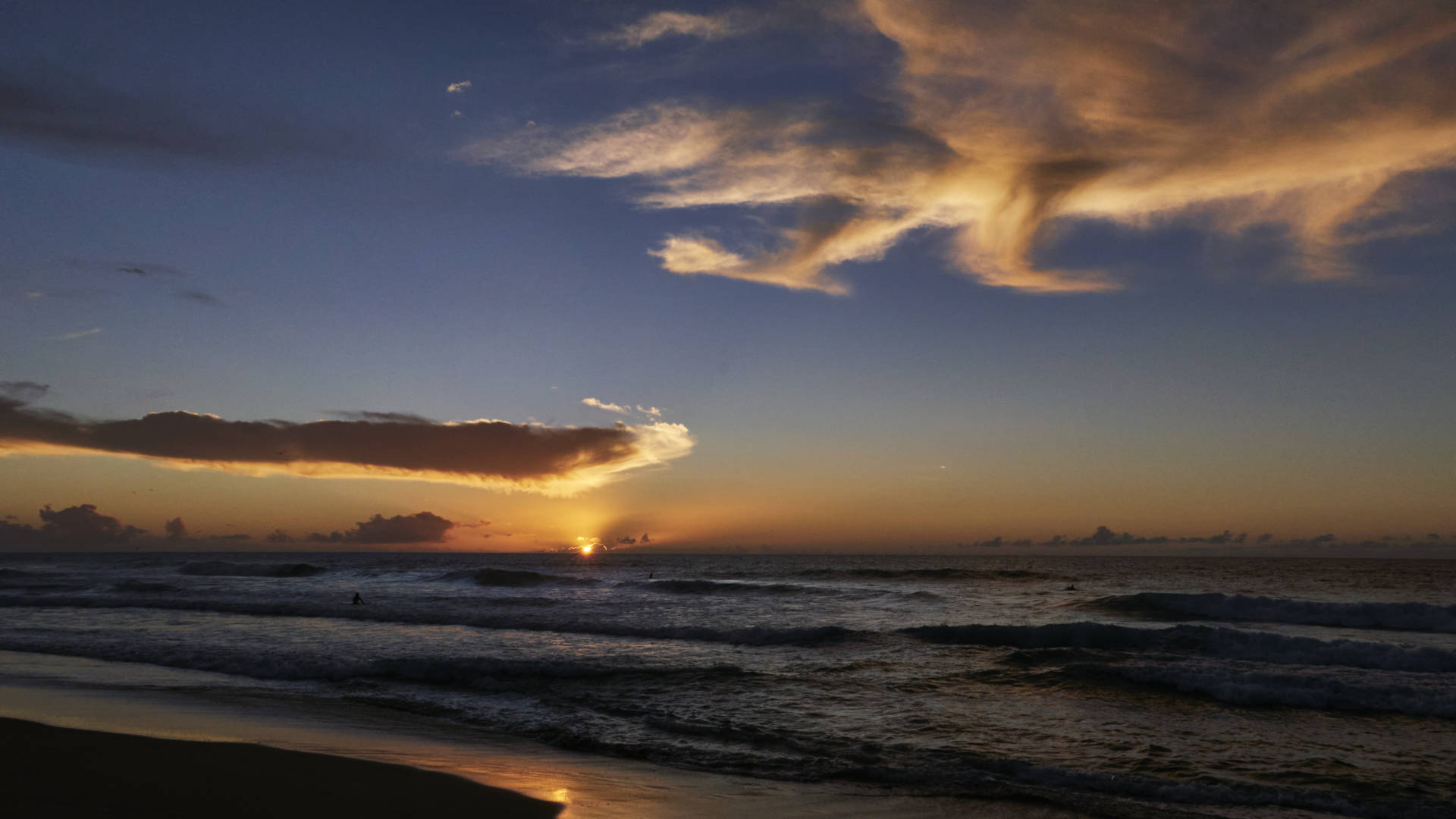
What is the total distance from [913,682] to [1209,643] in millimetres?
13057

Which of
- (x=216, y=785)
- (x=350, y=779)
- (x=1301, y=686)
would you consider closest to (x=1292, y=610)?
(x=1301, y=686)

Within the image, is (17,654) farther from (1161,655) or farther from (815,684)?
(1161,655)

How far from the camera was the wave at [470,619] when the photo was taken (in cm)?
2634

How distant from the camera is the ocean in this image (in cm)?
1079

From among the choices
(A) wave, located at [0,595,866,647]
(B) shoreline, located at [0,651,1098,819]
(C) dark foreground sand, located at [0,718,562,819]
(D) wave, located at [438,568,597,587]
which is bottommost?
(D) wave, located at [438,568,597,587]

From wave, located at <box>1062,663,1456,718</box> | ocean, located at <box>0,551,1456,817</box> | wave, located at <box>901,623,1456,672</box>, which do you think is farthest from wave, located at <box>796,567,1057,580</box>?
wave, located at <box>1062,663,1456,718</box>

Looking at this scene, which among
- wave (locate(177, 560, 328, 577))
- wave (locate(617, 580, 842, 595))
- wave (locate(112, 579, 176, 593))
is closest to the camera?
wave (locate(112, 579, 176, 593))

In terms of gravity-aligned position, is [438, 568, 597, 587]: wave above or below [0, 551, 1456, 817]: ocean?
→ below

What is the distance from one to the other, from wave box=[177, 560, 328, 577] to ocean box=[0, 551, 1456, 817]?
4183cm

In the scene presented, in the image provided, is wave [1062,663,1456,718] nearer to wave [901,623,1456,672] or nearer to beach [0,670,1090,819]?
wave [901,623,1456,672]

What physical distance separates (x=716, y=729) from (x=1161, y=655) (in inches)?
609

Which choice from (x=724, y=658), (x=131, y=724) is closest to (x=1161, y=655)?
(x=724, y=658)

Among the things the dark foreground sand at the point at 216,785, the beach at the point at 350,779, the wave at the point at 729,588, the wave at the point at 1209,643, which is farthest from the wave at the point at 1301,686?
the wave at the point at 729,588

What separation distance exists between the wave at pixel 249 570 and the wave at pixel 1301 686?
8160cm
